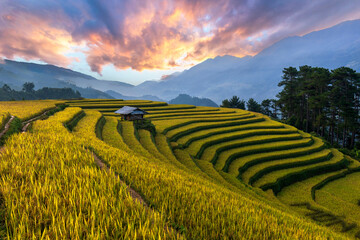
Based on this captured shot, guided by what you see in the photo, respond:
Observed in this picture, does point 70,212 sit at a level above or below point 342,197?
above

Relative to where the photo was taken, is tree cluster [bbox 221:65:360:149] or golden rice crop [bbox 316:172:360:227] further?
tree cluster [bbox 221:65:360:149]

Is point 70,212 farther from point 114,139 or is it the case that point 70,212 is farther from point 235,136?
point 235,136

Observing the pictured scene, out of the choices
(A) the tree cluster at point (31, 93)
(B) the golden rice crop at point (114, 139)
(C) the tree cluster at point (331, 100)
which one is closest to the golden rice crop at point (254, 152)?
(B) the golden rice crop at point (114, 139)

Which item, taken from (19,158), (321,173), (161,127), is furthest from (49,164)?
(321,173)

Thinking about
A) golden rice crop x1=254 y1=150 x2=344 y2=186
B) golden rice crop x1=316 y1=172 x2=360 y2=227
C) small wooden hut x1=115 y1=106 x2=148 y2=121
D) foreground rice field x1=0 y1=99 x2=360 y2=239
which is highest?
small wooden hut x1=115 y1=106 x2=148 y2=121

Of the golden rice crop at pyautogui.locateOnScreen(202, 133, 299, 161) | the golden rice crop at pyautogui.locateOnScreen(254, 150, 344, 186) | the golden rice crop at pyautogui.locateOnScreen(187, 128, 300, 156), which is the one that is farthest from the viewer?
the golden rice crop at pyautogui.locateOnScreen(187, 128, 300, 156)

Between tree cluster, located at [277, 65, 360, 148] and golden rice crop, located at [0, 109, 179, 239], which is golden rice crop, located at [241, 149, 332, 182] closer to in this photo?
golden rice crop, located at [0, 109, 179, 239]

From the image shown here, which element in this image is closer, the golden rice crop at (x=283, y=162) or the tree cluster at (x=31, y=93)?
the golden rice crop at (x=283, y=162)

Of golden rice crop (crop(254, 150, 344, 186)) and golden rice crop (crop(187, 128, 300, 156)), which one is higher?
golden rice crop (crop(187, 128, 300, 156))

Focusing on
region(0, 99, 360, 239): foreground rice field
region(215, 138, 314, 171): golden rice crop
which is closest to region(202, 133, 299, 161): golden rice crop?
region(215, 138, 314, 171): golden rice crop

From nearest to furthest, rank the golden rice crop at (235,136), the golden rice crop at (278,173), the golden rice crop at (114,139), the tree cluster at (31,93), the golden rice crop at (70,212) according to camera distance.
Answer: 1. the golden rice crop at (70,212)
2. the golden rice crop at (114,139)
3. the golden rice crop at (278,173)
4. the golden rice crop at (235,136)
5. the tree cluster at (31,93)

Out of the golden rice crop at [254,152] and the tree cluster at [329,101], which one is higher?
the tree cluster at [329,101]

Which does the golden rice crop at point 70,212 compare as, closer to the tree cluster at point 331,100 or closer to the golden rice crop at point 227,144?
the golden rice crop at point 227,144

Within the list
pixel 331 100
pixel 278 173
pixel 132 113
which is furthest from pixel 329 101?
pixel 132 113
